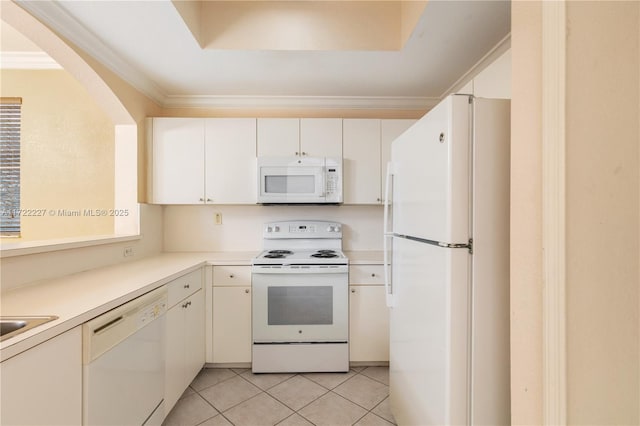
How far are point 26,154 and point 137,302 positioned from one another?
219 centimetres


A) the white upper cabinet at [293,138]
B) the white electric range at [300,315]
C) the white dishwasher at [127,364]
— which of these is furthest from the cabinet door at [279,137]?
the white dishwasher at [127,364]

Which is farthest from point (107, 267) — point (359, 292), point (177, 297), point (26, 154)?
point (359, 292)

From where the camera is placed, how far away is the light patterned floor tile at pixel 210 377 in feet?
6.98

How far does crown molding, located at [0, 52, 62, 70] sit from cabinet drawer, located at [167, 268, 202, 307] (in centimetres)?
217

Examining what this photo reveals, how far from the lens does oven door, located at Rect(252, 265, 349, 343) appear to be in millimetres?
2238

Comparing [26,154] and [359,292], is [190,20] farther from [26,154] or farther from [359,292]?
[359,292]

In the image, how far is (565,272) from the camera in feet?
1.77

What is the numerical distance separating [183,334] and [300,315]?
84cm

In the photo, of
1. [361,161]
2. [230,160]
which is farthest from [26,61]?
[361,161]

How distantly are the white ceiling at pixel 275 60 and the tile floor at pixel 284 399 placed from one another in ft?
7.83

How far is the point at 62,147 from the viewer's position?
2.43 m

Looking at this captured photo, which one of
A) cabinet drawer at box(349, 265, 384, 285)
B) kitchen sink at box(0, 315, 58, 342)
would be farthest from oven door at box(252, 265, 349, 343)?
kitchen sink at box(0, 315, 58, 342)

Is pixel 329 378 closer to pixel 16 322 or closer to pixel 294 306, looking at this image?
pixel 294 306

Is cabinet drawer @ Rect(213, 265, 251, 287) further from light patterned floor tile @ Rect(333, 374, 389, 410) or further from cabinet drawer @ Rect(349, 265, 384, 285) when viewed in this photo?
light patterned floor tile @ Rect(333, 374, 389, 410)
